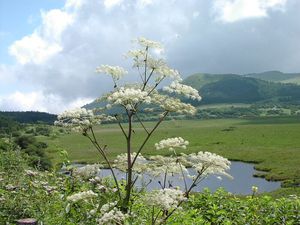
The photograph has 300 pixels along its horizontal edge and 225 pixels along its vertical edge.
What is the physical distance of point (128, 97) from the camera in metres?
8.51

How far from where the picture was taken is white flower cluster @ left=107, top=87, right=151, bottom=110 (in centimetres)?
848

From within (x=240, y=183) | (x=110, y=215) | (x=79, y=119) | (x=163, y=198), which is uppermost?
(x=79, y=119)

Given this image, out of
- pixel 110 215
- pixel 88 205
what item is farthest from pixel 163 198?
pixel 88 205

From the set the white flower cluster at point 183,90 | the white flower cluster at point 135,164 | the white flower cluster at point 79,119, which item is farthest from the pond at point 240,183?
the white flower cluster at point 79,119

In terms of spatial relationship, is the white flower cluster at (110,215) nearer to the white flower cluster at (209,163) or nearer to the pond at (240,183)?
the white flower cluster at (209,163)

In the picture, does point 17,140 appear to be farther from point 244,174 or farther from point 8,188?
point 8,188

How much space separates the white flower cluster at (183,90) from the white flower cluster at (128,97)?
778 millimetres

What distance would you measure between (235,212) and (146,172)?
600 centimetres

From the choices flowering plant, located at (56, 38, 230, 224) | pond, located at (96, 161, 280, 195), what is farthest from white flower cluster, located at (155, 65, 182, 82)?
pond, located at (96, 161, 280, 195)

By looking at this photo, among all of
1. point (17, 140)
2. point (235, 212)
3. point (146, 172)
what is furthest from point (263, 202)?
point (17, 140)

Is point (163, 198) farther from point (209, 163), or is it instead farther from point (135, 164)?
point (135, 164)

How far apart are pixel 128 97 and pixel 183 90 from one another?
4.03 ft

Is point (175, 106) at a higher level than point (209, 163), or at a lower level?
higher

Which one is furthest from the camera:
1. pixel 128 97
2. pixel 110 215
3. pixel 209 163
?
pixel 209 163
